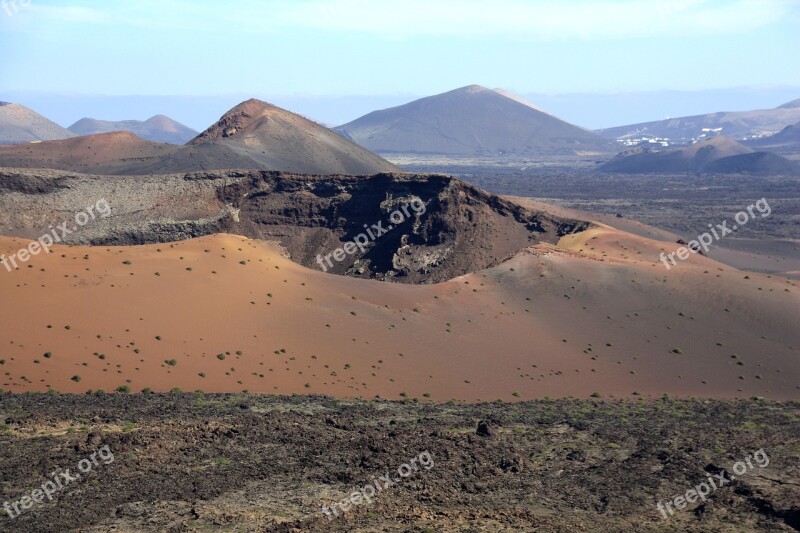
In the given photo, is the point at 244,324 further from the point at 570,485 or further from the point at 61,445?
the point at 570,485

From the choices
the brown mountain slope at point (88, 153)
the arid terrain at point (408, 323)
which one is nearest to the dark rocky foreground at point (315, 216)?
the arid terrain at point (408, 323)

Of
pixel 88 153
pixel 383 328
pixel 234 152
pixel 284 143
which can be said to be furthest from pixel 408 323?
pixel 284 143

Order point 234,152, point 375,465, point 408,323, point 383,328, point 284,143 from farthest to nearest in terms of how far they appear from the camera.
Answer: point 284,143, point 234,152, point 408,323, point 383,328, point 375,465

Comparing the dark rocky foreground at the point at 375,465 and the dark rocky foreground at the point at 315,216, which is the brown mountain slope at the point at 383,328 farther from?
the dark rocky foreground at the point at 315,216

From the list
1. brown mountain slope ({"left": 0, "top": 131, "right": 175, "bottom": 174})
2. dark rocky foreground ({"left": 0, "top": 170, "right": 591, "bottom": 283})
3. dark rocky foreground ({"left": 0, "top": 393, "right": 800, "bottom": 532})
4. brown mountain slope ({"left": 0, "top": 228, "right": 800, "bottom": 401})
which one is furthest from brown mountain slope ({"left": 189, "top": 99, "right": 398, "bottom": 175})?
dark rocky foreground ({"left": 0, "top": 393, "right": 800, "bottom": 532})

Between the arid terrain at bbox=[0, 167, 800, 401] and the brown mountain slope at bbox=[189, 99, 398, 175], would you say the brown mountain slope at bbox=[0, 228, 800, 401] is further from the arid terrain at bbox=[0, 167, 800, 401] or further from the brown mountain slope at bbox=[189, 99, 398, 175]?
the brown mountain slope at bbox=[189, 99, 398, 175]

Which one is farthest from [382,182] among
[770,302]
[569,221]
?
[770,302]

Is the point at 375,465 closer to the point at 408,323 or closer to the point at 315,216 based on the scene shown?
the point at 408,323

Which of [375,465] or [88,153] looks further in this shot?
[88,153]
